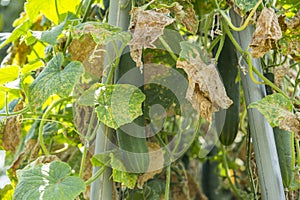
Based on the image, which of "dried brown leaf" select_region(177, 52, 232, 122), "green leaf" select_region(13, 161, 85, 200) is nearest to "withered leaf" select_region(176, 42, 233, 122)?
"dried brown leaf" select_region(177, 52, 232, 122)

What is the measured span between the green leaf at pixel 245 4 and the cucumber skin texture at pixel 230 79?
0.56 ft

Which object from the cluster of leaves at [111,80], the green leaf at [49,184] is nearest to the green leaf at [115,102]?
the cluster of leaves at [111,80]

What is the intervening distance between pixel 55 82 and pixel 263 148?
1.26 ft

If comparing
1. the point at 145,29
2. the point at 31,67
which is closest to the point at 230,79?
the point at 145,29

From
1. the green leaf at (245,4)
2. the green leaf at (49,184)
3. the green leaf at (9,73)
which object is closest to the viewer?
the green leaf at (49,184)

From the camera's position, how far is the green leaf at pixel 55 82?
0.76 metres

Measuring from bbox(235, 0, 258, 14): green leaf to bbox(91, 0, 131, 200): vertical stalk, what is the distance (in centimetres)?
21

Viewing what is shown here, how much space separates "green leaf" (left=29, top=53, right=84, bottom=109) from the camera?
76 centimetres

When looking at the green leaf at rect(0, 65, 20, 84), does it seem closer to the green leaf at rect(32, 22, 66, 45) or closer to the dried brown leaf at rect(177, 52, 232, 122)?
the green leaf at rect(32, 22, 66, 45)

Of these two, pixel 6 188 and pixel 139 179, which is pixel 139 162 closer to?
pixel 139 179

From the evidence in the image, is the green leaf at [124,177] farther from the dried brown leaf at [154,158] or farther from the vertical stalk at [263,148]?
the vertical stalk at [263,148]

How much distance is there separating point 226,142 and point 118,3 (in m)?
0.37

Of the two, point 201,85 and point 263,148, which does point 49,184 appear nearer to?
point 201,85

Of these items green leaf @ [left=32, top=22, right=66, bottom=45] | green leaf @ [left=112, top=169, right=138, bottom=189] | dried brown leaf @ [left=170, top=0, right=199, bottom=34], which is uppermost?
dried brown leaf @ [left=170, top=0, right=199, bottom=34]
